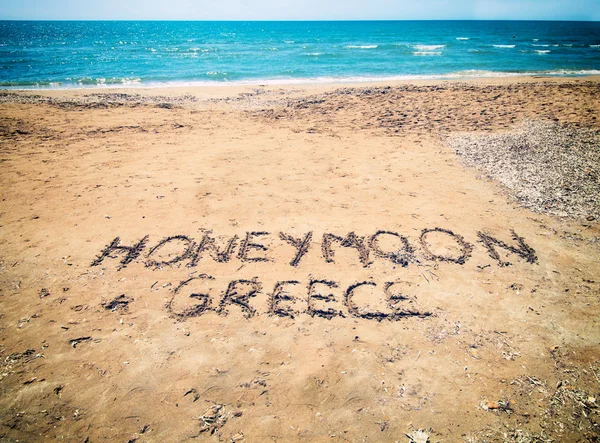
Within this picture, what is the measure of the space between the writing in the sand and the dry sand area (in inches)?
1.0

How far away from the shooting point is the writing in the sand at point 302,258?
3.52 m

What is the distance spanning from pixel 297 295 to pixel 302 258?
67 cm

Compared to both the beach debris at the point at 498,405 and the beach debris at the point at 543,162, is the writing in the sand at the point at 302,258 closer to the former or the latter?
the beach debris at the point at 498,405

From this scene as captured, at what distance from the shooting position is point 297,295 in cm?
367

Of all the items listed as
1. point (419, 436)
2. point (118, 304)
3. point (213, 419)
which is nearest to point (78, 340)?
point (118, 304)

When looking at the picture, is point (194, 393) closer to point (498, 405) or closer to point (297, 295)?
point (297, 295)

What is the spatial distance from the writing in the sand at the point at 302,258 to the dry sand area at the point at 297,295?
0.08 ft

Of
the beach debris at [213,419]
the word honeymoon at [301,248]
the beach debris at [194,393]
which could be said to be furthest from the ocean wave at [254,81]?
the beach debris at [213,419]

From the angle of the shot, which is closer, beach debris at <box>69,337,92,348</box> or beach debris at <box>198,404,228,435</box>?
beach debris at <box>198,404,228,435</box>

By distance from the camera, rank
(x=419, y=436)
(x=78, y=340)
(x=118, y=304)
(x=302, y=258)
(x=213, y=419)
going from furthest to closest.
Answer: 1. (x=302, y=258)
2. (x=118, y=304)
3. (x=78, y=340)
4. (x=213, y=419)
5. (x=419, y=436)

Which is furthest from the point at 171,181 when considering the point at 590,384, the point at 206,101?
the point at 206,101

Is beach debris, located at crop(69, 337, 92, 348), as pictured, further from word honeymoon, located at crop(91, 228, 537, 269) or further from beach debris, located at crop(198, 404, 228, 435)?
beach debris, located at crop(198, 404, 228, 435)

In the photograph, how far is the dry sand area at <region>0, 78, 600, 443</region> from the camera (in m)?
2.59

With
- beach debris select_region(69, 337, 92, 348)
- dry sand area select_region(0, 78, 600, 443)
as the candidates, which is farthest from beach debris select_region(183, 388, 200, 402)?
beach debris select_region(69, 337, 92, 348)
